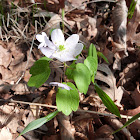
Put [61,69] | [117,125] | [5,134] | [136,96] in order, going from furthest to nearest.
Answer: [61,69] → [136,96] → [117,125] → [5,134]

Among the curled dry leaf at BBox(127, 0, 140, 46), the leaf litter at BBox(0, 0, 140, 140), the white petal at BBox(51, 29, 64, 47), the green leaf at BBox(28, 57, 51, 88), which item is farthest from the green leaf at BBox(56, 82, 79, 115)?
the curled dry leaf at BBox(127, 0, 140, 46)

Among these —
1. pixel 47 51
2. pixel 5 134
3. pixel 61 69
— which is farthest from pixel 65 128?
pixel 47 51

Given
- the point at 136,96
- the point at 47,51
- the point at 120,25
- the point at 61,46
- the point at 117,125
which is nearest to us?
the point at 47,51

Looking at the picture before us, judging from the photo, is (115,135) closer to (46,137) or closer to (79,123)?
(79,123)

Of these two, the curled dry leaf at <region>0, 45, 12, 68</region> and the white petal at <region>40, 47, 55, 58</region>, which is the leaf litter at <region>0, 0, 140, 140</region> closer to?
the curled dry leaf at <region>0, 45, 12, 68</region>

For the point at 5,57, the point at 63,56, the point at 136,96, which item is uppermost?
the point at 63,56

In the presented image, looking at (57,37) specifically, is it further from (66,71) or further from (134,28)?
(134,28)
